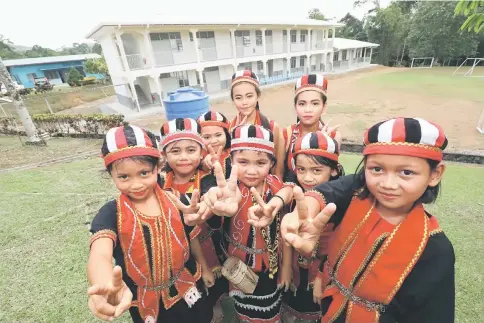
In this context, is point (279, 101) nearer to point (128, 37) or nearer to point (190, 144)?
point (128, 37)

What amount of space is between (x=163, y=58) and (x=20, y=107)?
9.56m

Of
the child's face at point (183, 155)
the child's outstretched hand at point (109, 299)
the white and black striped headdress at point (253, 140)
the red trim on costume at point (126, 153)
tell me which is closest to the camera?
the child's outstretched hand at point (109, 299)

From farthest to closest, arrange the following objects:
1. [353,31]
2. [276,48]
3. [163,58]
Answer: [353,31] < [276,48] < [163,58]

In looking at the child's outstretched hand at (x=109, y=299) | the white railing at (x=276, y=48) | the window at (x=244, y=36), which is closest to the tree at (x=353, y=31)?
the white railing at (x=276, y=48)

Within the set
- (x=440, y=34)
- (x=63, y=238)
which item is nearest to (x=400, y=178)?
(x=63, y=238)

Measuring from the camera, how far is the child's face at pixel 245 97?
9.30 ft

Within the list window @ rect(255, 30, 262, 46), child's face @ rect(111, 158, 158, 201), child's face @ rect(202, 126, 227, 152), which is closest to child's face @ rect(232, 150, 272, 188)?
child's face @ rect(111, 158, 158, 201)

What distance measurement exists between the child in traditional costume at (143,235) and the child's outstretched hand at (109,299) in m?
0.19

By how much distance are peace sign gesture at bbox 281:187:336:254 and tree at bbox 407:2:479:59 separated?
35.2 m

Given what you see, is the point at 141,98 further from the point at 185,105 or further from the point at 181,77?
the point at 185,105

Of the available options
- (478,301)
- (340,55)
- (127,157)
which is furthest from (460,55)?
(127,157)

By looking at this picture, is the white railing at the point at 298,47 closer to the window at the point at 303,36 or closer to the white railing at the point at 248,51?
the window at the point at 303,36

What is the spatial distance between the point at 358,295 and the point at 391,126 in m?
0.92

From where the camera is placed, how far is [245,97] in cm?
284
